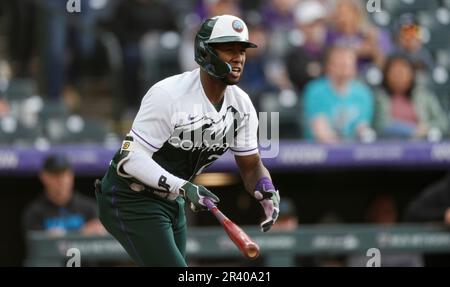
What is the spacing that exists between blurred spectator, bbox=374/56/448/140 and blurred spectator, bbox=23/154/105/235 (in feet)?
10.0

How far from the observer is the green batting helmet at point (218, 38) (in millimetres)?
5918

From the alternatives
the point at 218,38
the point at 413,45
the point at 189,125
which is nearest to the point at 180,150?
the point at 189,125

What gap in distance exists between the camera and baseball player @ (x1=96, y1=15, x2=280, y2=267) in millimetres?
5957

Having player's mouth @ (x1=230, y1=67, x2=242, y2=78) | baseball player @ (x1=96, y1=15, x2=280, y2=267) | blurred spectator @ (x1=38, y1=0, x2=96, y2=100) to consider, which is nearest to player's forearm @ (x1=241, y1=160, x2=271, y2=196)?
baseball player @ (x1=96, y1=15, x2=280, y2=267)

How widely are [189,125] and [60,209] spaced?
3.39 meters

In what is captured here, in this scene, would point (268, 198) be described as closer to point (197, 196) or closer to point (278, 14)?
point (197, 196)

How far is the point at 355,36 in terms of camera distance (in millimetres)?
11484

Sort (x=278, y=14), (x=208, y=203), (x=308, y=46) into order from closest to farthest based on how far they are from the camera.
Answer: (x=208, y=203), (x=308, y=46), (x=278, y=14)

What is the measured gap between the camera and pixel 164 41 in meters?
11.1

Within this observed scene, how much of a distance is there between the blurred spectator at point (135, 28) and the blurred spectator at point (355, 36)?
167cm

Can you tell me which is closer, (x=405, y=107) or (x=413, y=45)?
(x=405, y=107)

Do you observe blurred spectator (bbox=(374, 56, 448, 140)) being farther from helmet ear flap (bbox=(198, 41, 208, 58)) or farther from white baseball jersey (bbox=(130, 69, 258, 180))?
helmet ear flap (bbox=(198, 41, 208, 58))

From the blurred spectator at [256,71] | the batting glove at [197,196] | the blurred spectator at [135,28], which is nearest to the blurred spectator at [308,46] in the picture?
the blurred spectator at [256,71]

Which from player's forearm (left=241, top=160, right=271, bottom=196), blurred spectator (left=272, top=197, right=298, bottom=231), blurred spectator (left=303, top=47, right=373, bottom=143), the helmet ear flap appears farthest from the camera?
blurred spectator (left=303, top=47, right=373, bottom=143)
